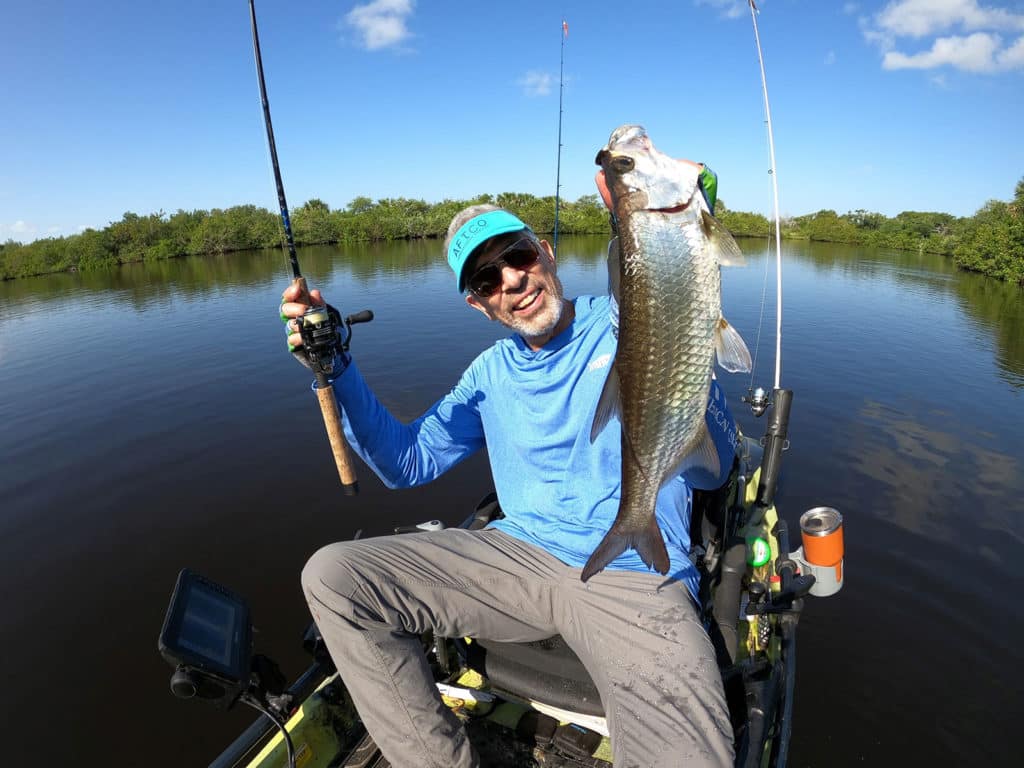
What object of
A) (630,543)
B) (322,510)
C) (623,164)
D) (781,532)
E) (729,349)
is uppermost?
(623,164)

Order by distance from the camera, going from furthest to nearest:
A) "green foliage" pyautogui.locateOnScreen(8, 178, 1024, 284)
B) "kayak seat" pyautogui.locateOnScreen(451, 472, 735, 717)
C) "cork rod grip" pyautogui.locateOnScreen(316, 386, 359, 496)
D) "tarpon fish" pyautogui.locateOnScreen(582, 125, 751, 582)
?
"green foliage" pyautogui.locateOnScreen(8, 178, 1024, 284)
"cork rod grip" pyautogui.locateOnScreen(316, 386, 359, 496)
"kayak seat" pyautogui.locateOnScreen(451, 472, 735, 717)
"tarpon fish" pyautogui.locateOnScreen(582, 125, 751, 582)

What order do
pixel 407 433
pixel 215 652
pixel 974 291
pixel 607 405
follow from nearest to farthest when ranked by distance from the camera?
pixel 607 405 < pixel 215 652 < pixel 407 433 < pixel 974 291

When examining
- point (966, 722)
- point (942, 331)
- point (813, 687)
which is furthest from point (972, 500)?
point (942, 331)

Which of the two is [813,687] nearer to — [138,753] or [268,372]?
[138,753]

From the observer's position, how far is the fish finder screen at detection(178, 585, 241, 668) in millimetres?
2146

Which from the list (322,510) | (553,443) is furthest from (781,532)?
(322,510)

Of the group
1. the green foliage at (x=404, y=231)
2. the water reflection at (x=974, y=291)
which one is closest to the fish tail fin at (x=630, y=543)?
the water reflection at (x=974, y=291)

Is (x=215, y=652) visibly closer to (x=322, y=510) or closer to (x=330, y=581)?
(x=330, y=581)

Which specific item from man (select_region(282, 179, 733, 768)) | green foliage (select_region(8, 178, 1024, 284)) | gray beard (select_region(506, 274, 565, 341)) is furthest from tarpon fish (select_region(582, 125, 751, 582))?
green foliage (select_region(8, 178, 1024, 284))

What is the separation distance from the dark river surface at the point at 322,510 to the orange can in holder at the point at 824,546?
5.99 feet

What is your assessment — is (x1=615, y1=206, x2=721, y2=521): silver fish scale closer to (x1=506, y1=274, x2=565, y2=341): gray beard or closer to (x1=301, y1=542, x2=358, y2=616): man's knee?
(x1=506, y1=274, x2=565, y2=341): gray beard

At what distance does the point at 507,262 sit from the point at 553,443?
100cm

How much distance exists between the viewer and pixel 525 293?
274 centimetres

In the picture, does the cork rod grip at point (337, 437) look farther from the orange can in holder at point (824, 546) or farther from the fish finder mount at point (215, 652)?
the orange can in holder at point (824, 546)
